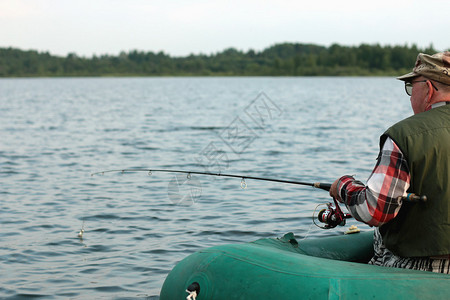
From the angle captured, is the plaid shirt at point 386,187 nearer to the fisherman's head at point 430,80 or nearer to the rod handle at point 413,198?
the rod handle at point 413,198

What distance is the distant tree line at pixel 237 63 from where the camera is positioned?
123 metres

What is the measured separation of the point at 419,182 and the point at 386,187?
0.17m

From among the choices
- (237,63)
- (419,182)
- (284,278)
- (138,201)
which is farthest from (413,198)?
(237,63)

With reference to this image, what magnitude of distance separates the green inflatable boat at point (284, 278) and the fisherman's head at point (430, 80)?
0.92 metres

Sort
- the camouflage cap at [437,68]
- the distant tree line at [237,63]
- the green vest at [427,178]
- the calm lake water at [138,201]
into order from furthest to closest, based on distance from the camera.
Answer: the distant tree line at [237,63] < the calm lake water at [138,201] < the camouflage cap at [437,68] < the green vest at [427,178]

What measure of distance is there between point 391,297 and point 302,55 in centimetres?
13122

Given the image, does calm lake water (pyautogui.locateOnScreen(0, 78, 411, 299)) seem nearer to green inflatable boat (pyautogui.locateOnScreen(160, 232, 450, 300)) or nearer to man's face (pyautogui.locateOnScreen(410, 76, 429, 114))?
green inflatable boat (pyautogui.locateOnScreen(160, 232, 450, 300))

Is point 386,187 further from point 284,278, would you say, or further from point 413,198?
point 284,278

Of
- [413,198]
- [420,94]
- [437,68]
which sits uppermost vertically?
[437,68]

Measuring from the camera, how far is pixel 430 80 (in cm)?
328

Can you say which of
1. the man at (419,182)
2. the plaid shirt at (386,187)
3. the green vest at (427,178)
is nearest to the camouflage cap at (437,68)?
the man at (419,182)

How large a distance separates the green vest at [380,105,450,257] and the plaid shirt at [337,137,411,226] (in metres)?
0.04

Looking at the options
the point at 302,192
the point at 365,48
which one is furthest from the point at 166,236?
the point at 365,48

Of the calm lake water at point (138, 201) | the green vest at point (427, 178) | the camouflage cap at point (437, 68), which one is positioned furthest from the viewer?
the calm lake water at point (138, 201)
